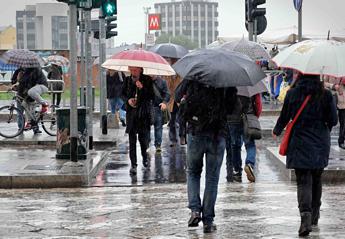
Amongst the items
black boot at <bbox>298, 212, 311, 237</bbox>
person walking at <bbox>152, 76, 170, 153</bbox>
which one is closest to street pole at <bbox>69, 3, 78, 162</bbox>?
person walking at <bbox>152, 76, 170, 153</bbox>

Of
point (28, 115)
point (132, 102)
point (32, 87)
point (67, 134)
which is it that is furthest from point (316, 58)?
point (28, 115)

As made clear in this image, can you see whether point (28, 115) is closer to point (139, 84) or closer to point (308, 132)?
point (139, 84)

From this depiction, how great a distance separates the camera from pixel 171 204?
37.0ft

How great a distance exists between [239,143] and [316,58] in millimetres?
4881

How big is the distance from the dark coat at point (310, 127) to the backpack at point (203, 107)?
70cm

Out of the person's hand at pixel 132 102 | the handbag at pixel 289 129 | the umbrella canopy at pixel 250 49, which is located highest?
the umbrella canopy at pixel 250 49

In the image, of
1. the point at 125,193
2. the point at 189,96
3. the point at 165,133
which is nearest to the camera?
the point at 189,96

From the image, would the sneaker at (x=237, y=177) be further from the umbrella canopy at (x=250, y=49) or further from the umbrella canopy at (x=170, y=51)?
the umbrella canopy at (x=170, y=51)

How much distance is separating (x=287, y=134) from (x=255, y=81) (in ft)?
2.15

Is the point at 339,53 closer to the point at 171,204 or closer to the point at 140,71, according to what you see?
the point at 171,204

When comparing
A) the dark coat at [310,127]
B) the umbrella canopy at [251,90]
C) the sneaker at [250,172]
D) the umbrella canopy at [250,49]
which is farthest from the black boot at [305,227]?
the umbrella canopy at [250,49]

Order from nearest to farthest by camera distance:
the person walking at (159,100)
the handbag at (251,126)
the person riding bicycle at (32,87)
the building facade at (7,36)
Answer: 1. the handbag at (251,126)
2. the person walking at (159,100)
3. the person riding bicycle at (32,87)
4. the building facade at (7,36)

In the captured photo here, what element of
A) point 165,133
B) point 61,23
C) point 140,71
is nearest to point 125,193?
point 140,71

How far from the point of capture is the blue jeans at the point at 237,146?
13.8 meters
